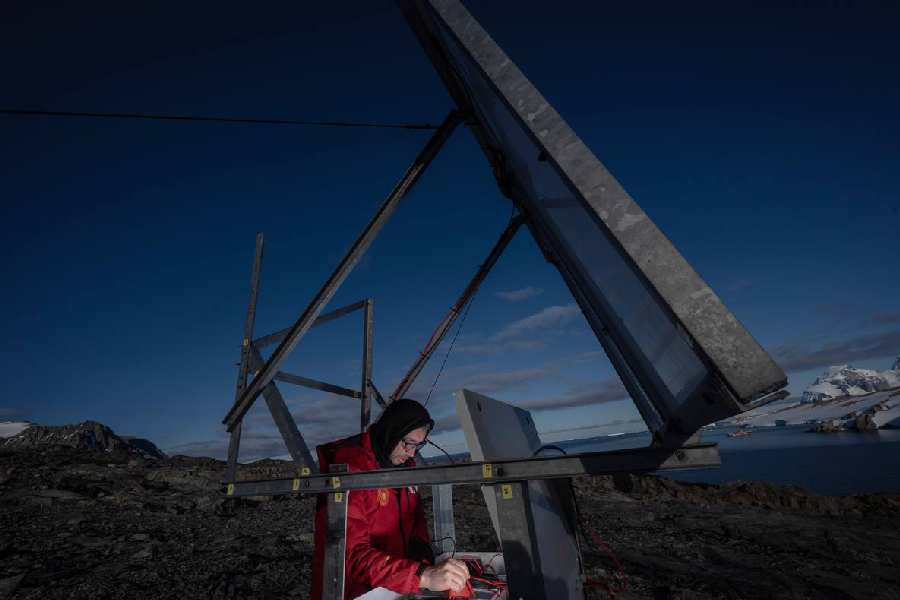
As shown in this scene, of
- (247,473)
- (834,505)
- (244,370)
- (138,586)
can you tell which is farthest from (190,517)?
(834,505)

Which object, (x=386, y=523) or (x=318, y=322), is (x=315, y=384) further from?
(x=386, y=523)

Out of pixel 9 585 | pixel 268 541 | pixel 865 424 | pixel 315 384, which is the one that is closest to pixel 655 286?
pixel 315 384

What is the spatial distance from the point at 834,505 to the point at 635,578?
35.5 ft

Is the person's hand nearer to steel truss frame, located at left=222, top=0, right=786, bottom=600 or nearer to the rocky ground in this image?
steel truss frame, located at left=222, top=0, right=786, bottom=600

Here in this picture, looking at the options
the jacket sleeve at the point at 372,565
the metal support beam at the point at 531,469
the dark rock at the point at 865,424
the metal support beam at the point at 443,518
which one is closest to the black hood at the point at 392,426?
the jacket sleeve at the point at 372,565

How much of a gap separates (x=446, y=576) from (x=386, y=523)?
105cm

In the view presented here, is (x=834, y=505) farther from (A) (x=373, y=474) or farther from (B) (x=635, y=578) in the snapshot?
(A) (x=373, y=474)

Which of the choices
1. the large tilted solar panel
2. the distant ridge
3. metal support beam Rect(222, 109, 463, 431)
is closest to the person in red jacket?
metal support beam Rect(222, 109, 463, 431)

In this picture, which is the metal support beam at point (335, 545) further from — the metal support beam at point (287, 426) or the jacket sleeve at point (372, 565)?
the metal support beam at point (287, 426)

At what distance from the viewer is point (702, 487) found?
13914mm

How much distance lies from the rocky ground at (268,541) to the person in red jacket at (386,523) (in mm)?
2967

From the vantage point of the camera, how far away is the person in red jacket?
84.0 inches

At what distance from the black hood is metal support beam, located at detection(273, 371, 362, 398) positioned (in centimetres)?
131

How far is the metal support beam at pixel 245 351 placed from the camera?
3.57 meters
